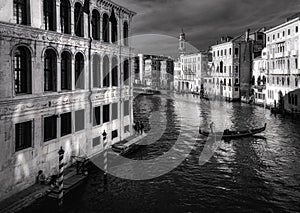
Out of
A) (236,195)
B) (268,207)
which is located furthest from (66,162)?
(268,207)

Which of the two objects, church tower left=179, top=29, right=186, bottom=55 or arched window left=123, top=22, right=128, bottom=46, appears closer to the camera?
arched window left=123, top=22, right=128, bottom=46

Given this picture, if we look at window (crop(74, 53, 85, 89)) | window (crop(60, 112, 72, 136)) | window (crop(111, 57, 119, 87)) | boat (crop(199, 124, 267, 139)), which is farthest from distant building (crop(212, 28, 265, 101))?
window (crop(60, 112, 72, 136))

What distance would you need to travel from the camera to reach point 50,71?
16422 millimetres

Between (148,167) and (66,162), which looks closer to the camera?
(66,162)

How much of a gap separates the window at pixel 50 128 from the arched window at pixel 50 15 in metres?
4.67

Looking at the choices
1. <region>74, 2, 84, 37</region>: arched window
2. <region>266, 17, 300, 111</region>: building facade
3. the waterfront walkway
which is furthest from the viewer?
<region>266, 17, 300, 111</region>: building facade

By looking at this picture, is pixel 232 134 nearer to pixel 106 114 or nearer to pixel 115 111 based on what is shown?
pixel 115 111

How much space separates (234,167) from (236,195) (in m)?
5.07

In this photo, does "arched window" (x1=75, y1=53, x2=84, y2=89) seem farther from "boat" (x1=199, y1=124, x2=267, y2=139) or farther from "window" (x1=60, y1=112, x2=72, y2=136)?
"boat" (x1=199, y1=124, x2=267, y2=139)

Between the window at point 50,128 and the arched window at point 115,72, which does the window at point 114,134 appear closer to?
the arched window at point 115,72

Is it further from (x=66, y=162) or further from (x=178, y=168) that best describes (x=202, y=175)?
(x=66, y=162)

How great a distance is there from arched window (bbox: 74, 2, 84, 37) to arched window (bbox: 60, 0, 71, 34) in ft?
2.43

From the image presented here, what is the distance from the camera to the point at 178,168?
20.9 meters

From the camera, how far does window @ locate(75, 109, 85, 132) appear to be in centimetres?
1856
